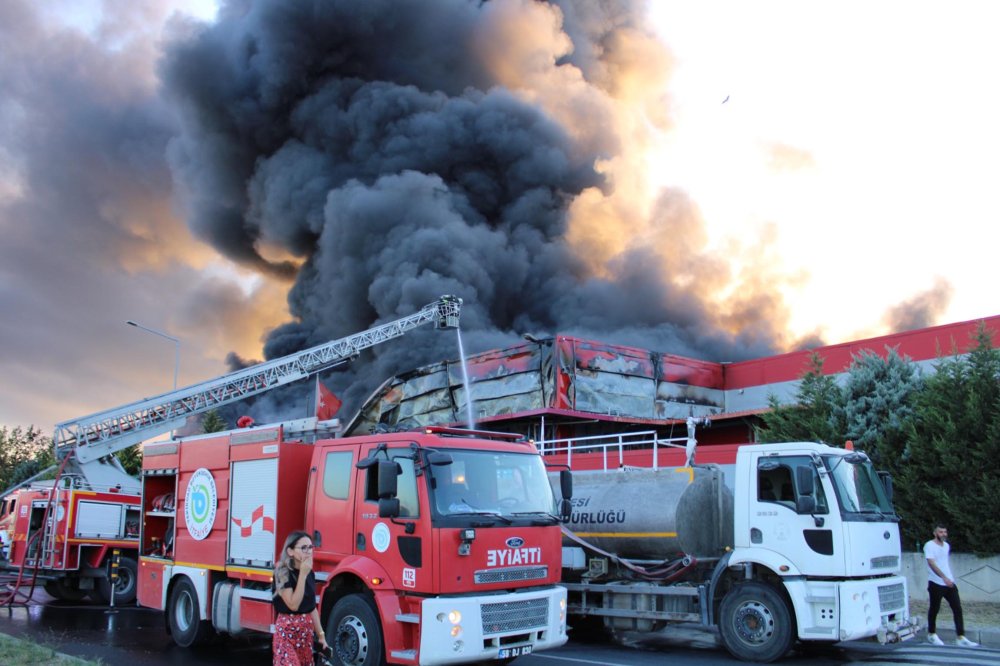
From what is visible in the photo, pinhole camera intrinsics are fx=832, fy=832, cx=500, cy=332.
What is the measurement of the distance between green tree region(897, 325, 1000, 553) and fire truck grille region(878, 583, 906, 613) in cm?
449

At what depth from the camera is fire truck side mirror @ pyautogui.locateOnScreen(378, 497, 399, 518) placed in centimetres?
700

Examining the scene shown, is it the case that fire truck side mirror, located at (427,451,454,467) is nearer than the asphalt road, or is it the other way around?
fire truck side mirror, located at (427,451,454,467)

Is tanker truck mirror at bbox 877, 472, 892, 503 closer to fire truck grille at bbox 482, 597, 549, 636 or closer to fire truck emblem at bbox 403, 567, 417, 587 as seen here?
fire truck grille at bbox 482, 597, 549, 636

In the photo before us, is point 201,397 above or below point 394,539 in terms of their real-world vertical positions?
above

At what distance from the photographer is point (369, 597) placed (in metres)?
7.30

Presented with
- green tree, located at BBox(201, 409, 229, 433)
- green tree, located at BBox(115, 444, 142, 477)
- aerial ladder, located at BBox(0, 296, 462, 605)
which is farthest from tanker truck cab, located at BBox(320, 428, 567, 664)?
green tree, located at BBox(201, 409, 229, 433)

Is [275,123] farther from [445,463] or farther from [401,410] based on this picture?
[445,463]

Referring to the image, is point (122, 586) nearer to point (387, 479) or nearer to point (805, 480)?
point (387, 479)

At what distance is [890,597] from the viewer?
8.91 meters

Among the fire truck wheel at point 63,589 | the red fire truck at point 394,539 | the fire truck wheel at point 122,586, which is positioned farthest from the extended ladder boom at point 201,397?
the red fire truck at point 394,539

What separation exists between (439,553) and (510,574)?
0.74m

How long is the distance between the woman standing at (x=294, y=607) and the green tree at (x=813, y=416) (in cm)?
1142

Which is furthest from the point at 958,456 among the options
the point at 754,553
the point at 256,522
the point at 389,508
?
the point at 256,522

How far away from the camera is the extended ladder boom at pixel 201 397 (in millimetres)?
26984
